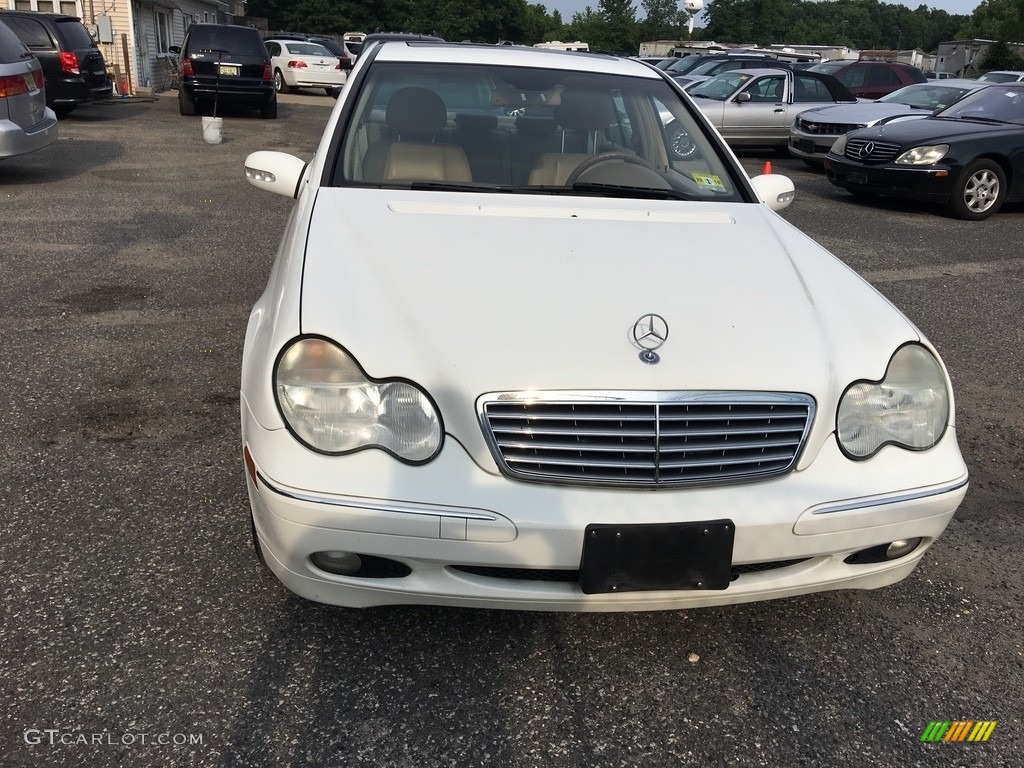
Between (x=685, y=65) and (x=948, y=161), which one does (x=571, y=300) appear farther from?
(x=685, y=65)

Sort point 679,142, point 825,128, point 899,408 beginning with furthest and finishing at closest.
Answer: point 825,128 < point 679,142 < point 899,408

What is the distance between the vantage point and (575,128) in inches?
146

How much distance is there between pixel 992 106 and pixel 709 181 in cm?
874

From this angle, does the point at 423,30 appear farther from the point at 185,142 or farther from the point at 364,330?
the point at 364,330

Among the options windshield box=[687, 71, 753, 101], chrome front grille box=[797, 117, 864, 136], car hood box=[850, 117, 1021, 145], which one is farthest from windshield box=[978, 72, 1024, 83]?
car hood box=[850, 117, 1021, 145]

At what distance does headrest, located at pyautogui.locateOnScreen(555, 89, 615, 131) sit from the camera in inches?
146

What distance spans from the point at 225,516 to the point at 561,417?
1.48 metres

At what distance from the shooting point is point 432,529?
2.08 meters

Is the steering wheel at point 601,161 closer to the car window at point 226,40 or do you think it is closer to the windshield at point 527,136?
the windshield at point 527,136

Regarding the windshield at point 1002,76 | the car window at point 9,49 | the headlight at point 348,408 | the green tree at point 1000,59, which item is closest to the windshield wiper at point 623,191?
the headlight at point 348,408

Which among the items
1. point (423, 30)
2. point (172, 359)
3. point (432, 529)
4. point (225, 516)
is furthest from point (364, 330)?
point (423, 30)

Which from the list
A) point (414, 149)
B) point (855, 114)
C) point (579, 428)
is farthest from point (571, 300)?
point (855, 114)

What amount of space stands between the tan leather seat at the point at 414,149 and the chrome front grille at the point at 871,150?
7716mm

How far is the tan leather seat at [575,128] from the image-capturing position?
3.48 m
